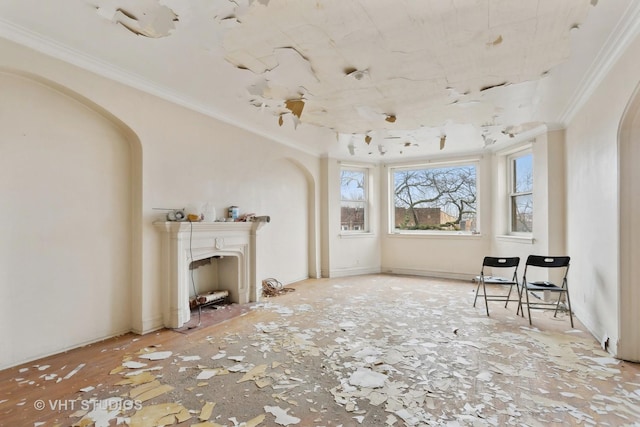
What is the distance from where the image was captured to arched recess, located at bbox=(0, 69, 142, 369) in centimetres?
236

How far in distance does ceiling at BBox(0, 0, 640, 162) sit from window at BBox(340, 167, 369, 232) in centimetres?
257

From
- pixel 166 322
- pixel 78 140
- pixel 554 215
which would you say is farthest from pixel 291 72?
pixel 554 215

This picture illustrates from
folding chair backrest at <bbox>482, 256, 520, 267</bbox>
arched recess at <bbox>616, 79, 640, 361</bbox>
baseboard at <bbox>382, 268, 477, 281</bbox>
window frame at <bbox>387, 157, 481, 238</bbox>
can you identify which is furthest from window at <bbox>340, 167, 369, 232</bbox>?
arched recess at <bbox>616, 79, 640, 361</bbox>

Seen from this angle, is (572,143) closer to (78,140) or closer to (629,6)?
(629,6)

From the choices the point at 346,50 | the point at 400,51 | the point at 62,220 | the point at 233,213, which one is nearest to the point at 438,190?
the point at 233,213

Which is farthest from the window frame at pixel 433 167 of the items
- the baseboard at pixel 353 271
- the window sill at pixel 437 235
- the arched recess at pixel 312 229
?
the arched recess at pixel 312 229

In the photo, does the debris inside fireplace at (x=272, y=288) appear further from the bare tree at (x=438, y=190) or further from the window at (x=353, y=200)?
the bare tree at (x=438, y=190)

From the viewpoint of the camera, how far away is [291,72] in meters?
2.65

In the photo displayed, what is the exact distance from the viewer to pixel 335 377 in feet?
7.44

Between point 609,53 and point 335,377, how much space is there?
3.28m

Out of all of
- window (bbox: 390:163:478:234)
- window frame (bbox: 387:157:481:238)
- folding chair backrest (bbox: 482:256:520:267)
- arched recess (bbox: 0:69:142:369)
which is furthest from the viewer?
window (bbox: 390:163:478:234)

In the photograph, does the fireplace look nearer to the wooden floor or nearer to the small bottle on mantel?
the small bottle on mantel

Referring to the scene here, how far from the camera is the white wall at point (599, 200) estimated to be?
2.49 metres

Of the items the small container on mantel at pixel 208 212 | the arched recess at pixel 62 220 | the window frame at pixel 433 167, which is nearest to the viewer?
the arched recess at pixel 62 220
